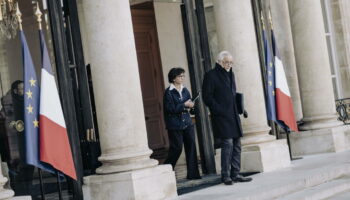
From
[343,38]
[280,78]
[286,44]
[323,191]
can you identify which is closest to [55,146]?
[323,191]

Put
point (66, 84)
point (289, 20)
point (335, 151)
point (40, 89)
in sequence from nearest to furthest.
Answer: point (40, 89)
point (66, 84)
point (335, 151)
point (289, 20)

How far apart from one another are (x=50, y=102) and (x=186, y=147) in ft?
10.3

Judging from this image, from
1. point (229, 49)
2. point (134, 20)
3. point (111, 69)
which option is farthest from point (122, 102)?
point (134, 20)

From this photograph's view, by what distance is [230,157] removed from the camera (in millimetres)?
9977

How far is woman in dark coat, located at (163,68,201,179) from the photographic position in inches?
424

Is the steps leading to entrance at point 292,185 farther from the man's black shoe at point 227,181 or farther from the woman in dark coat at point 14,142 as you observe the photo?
the woman in dark coat at point 14,142

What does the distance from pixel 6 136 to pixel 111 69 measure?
179cm

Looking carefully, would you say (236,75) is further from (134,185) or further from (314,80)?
(134,185)

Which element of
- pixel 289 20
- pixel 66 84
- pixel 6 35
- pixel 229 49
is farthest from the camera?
pixel 289 20

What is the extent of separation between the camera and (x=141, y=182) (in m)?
8.59

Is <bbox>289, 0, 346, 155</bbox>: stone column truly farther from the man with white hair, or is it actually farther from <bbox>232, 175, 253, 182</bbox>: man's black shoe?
the man with white hair

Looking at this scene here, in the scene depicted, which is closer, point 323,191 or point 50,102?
point 50,102

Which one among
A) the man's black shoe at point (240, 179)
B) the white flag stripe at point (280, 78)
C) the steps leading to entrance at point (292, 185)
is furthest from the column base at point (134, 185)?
the white flag stripe at point (280, 78)

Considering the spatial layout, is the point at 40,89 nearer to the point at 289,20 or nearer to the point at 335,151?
the point at 335,151
